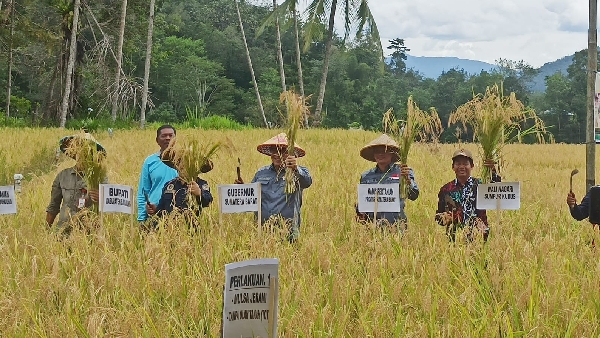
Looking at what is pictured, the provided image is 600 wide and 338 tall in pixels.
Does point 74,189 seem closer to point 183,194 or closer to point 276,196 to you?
point 183,194

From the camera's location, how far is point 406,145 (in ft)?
14.2

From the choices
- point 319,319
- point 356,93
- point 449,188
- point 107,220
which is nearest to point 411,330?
point 319,319

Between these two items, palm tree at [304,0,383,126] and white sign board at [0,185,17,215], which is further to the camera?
palm tree at [304,0,383,126]

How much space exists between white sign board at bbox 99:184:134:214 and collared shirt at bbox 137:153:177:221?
63 centimetres

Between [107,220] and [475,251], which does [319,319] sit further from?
[107,220]

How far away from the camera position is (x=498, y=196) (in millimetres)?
3947

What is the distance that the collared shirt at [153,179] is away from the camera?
15.3 feet

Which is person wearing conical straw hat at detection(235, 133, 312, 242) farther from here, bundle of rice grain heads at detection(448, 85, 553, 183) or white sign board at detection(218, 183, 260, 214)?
bundle of rice grain heads at detection(448, 85, 553, 183)

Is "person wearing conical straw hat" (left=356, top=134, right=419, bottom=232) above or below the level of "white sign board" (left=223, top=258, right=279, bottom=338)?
above

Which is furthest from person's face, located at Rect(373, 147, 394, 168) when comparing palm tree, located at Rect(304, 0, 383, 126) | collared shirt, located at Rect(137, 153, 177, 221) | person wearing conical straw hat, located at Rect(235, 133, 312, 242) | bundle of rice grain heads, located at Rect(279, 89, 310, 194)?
palm tree, located at Rect(304, 0, 383, 126)

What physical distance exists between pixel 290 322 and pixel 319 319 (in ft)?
0.44

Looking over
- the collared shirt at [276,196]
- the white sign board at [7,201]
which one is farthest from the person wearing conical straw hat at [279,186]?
the white sign board at [7,201]

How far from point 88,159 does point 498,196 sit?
9.01 feet

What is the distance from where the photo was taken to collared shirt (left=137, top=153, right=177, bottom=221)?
4.68 metres
